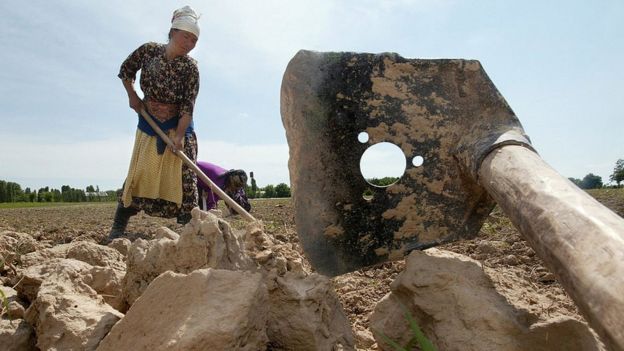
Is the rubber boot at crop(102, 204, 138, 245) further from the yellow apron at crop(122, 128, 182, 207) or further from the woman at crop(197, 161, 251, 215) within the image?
the woman at crop(197, 161, 251, 215)

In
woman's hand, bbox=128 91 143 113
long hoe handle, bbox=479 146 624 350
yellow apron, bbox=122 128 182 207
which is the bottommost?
long hoe handle, bbox=479 146 624 350

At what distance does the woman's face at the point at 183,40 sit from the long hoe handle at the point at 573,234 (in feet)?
9.65

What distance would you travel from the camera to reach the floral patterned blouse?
4.17 m

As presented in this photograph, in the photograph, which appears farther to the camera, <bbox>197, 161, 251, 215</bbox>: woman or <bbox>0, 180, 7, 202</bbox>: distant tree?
<bbox>0, 180, 7, 202</bbox>: distant tree

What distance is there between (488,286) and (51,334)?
165 centimetres

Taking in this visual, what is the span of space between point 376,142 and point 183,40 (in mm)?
2191

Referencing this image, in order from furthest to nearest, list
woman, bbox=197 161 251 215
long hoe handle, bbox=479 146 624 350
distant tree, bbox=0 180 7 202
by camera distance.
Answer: distant tree, bbox=0 180 7 202 < woman, bbox=197 161 251 215 < long hoe handle, bbox=479 146 624 350

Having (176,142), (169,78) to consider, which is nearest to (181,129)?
(176,142)

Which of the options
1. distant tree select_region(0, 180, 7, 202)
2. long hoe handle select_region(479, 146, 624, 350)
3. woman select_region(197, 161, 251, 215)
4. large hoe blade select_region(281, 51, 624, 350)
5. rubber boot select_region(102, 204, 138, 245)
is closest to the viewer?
long hoe handle select_region(479, 146, 624, 350)

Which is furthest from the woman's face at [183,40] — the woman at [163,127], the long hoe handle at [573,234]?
the long hoe handle at [573,234]

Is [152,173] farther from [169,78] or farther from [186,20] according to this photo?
[186,20]

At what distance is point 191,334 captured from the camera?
1.42 metres

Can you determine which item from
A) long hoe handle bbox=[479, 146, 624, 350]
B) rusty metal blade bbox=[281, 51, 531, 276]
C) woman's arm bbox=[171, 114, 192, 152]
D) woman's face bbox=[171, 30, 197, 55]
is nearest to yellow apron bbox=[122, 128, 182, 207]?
woman's arm bbox=[171, 114, 192, 152]

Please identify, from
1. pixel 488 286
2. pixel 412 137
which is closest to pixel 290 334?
pixel 488 286
